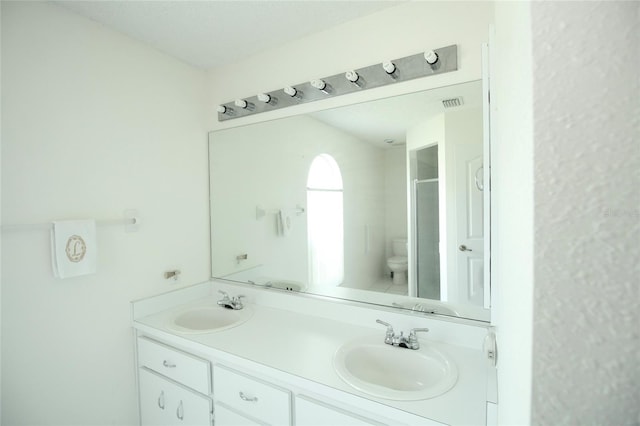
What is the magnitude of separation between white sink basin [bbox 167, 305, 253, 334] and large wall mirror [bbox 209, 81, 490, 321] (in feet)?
0.83

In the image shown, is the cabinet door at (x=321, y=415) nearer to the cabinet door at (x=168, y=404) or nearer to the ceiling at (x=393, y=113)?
the cabinet door at (x=168, y=404)

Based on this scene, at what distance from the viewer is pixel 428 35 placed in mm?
1326

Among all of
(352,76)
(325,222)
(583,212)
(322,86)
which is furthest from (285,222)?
(583,212)

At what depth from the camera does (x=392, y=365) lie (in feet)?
4.19

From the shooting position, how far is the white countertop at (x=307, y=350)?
3.06 feet

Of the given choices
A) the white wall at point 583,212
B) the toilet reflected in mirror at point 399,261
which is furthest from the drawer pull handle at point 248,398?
the white wall at point 583,212

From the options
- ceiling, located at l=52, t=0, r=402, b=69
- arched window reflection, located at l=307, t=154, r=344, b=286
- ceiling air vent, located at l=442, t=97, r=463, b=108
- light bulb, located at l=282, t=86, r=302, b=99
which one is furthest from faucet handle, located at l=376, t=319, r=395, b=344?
ceiling, located at l=52, t=0, r=402, b=69

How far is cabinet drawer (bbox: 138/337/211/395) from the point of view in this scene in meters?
1.37

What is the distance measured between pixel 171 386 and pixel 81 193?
1.13m

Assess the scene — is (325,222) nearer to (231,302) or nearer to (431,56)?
(231,302)

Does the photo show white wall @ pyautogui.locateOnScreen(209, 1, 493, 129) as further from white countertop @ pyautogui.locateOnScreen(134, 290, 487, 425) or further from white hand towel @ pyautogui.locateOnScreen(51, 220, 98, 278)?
white countertop @ pyautogui.locateOnScreen(134, 290, 487, 425)

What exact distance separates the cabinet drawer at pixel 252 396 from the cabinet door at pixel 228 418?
24 millimetres

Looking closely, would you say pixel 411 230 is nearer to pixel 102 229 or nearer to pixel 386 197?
pixel 386 197

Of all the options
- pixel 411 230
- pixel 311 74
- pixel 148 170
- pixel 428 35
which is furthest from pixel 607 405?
pixel 148 170
